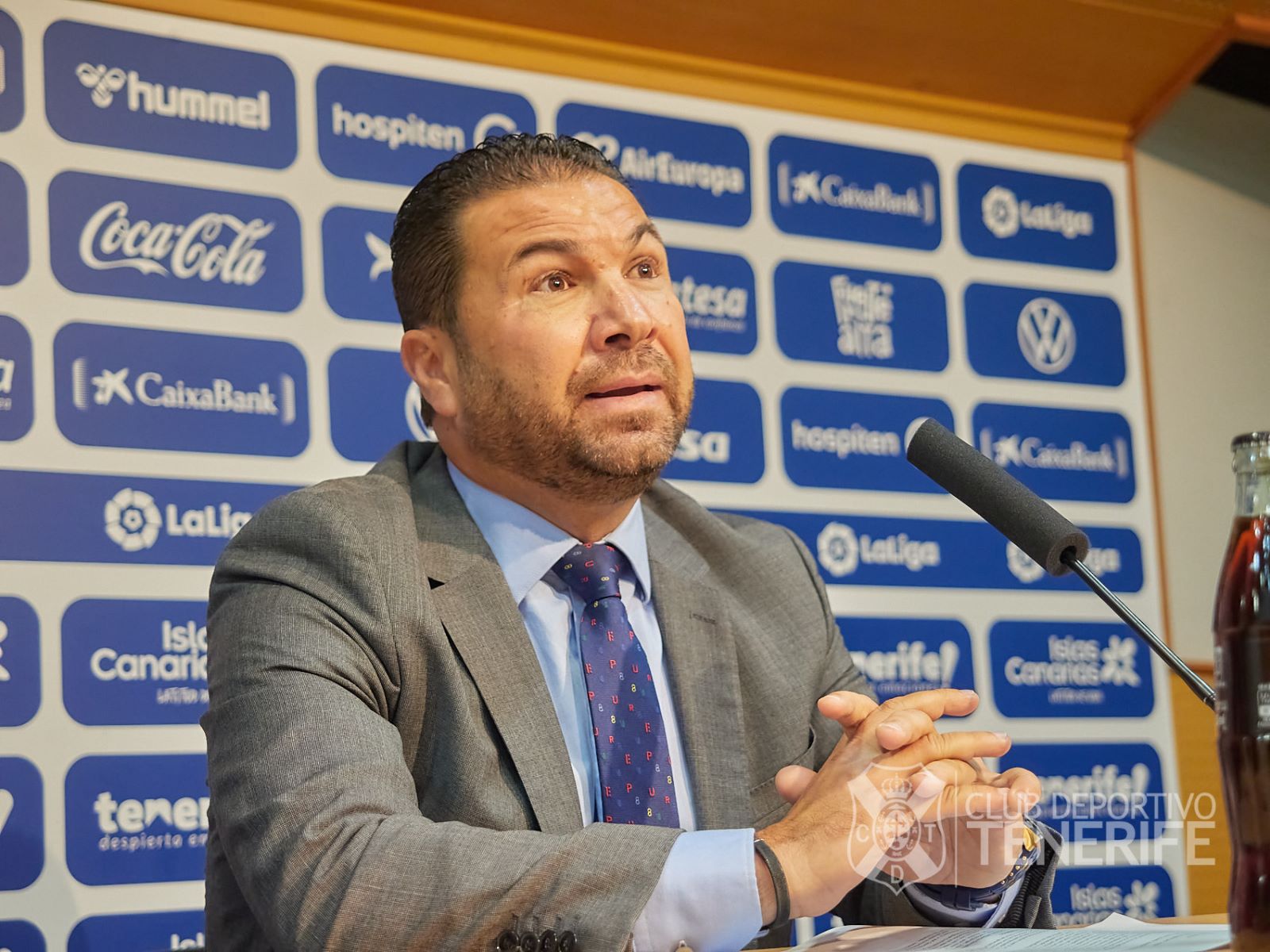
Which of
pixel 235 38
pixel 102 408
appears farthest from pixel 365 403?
pixel 235 38

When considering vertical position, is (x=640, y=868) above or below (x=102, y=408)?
below

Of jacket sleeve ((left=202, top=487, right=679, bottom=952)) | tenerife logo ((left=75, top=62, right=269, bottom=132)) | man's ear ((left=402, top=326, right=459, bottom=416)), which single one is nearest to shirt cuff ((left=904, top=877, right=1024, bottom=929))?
jacket sleeve ((left=202, top=487, right=679, bottom=952))

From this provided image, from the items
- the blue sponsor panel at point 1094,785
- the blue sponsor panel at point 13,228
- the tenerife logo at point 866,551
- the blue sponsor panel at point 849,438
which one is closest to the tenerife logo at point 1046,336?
the blue sponsor panel at point 849,438

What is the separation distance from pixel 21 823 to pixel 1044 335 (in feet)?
8.67

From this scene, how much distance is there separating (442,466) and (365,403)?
3.05 feet

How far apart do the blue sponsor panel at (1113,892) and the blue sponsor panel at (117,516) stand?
2.09 meters

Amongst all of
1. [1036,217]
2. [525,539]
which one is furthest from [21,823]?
[1036,217]

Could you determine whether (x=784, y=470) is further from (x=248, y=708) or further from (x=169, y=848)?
(x=248, y=708)

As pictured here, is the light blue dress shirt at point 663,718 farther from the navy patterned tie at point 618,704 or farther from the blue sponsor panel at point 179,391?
the blue sponsor panel at point 179,391

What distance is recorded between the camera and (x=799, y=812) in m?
1.47

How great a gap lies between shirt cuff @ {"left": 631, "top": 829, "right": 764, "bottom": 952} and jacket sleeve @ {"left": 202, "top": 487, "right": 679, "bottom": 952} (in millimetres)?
22

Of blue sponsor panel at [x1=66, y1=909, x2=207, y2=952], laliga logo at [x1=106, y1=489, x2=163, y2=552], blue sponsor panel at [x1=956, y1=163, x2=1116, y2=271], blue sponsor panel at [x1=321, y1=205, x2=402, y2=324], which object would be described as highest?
blue sponsor panel at [x1=956, y1=163, x2=1116, y2=271]

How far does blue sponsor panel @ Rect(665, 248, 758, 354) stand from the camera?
3.43 meters

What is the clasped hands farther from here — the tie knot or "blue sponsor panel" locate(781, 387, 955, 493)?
"blue sponsor panel" locate(781, 387, 955, 493)
